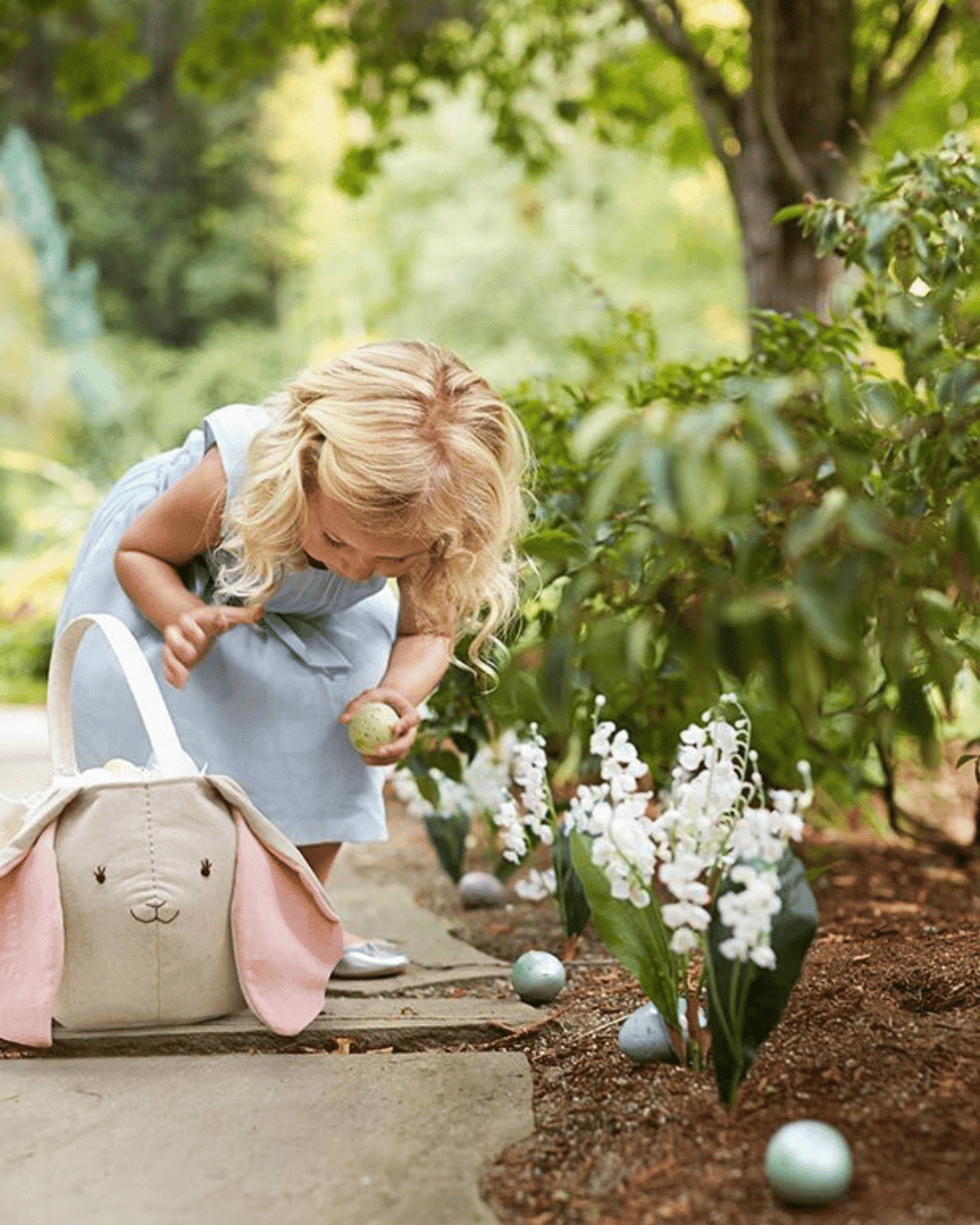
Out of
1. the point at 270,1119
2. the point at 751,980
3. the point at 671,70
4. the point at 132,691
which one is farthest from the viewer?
the point at 671,70

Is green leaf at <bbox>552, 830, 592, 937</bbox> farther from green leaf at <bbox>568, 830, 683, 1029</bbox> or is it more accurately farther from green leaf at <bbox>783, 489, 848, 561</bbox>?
green leaf at <bbox>783, 489, 848, 561</bbox>

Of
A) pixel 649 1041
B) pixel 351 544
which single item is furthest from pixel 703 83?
pixel 649 1041

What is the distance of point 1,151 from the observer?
23.8 m

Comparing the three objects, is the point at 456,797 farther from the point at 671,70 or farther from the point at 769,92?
the point at 671,70

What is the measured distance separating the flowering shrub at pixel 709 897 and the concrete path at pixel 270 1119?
274 millimetres

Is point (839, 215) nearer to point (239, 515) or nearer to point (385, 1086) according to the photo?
point (239, 515)

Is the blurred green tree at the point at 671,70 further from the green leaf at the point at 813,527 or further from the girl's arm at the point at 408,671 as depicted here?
the green leaf at the point at 813,527

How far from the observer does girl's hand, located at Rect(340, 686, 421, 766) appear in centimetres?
252

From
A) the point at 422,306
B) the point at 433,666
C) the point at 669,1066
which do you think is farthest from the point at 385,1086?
the point at 422,306

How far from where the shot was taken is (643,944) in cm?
195

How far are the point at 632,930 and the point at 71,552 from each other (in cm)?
840

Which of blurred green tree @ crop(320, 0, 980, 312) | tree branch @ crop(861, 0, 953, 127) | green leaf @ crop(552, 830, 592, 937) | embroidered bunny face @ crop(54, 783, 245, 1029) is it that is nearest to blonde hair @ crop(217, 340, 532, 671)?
green leaf @ crop(552, 830, 592, 937)

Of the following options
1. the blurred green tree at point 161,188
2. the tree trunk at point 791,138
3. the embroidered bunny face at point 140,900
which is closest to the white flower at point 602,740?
the embroidered bunny face at point 140,900

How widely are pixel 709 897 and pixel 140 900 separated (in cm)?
88
